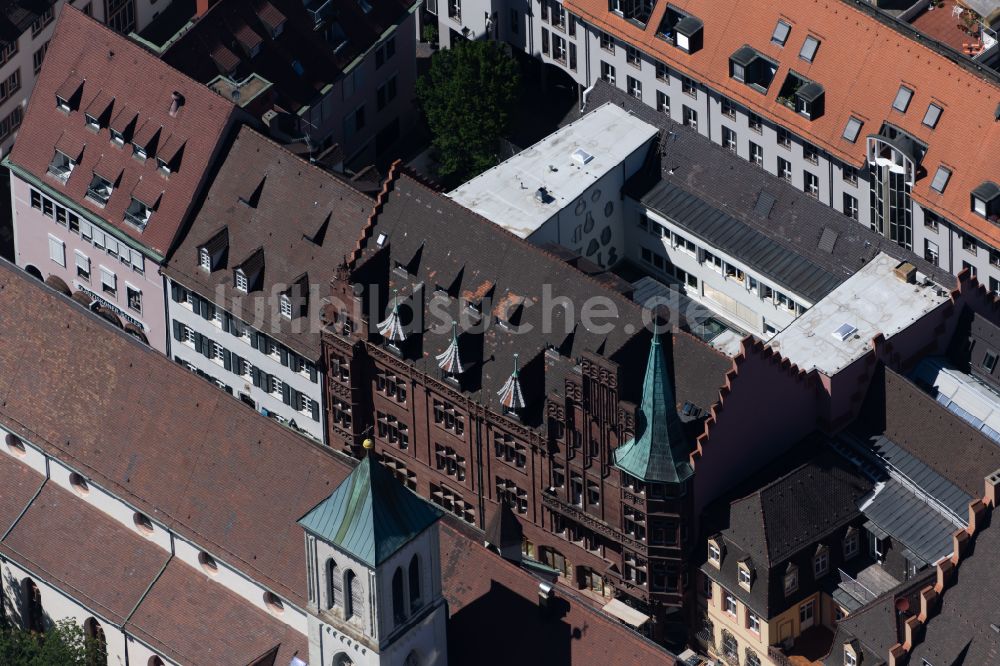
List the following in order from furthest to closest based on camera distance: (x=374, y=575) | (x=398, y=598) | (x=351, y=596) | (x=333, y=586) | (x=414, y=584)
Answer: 1. (x=333, y=586)
2. (x=414, y=584)
3. (x=351, y=596)
4. (x=398, y=598)
5. (x=374, y=575)

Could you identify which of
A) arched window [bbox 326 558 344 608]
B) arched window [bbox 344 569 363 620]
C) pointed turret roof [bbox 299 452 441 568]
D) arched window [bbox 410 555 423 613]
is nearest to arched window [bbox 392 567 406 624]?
arched window [bbox 410 555 423 613]

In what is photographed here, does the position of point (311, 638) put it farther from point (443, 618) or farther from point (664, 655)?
point (664, 655)

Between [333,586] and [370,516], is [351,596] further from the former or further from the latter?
[370,516]

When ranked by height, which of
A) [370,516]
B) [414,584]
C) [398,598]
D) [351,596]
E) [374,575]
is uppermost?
[370,516]

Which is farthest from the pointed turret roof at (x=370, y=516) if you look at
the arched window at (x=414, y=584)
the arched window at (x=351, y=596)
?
the arched window at (x=351, y=596)

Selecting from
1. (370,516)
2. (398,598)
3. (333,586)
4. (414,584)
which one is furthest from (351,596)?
(370,516)

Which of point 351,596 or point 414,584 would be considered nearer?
point 351,596

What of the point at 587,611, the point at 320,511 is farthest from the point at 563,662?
the point at 320,511
